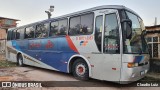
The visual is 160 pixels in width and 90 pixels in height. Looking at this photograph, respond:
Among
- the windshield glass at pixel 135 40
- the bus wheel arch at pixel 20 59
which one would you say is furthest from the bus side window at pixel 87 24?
the bus wheel arch at pixel 20 59

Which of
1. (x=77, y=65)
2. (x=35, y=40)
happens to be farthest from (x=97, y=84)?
(x=35, y=40)

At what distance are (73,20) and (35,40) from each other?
11.7 ft

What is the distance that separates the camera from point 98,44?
733 centimetres

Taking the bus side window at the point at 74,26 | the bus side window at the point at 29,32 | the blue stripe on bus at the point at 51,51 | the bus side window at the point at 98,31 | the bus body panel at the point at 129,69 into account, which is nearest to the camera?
the bus body panel at the point at 129,69

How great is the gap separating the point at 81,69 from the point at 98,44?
1.54m

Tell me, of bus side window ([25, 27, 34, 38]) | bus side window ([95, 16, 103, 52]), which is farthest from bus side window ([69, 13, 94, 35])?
bus side window ([25, 27, 34, 38])

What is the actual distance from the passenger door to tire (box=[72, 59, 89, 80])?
53 cm

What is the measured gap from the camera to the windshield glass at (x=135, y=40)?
662 cm

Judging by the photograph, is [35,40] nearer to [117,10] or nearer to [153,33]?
[117,10]

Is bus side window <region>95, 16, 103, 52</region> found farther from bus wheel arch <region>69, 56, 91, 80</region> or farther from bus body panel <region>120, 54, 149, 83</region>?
bus body panel <region>120, 54, 149, 83</region>

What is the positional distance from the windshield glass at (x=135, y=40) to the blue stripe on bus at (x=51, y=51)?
274 centimetres

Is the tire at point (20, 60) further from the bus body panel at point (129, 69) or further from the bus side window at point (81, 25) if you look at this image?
the bus body panel at point (129, 69)

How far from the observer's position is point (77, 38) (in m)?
8.34

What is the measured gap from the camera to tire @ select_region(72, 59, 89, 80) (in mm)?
7984
